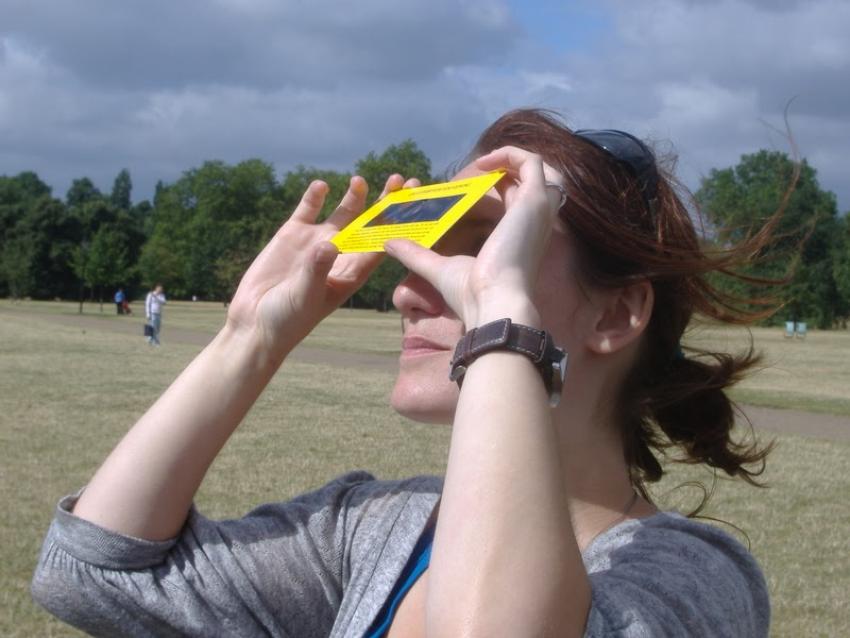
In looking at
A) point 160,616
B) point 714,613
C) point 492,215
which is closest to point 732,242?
point 492,215

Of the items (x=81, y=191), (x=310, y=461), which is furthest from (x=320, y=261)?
(x=81, y=191)

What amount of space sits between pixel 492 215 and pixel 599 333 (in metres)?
0.33

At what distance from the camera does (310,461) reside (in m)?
10.4

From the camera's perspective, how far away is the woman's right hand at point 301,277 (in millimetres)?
2340

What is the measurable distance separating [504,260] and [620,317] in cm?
50

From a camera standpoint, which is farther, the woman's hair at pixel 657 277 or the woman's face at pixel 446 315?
the woman's hair at pixel 657 277

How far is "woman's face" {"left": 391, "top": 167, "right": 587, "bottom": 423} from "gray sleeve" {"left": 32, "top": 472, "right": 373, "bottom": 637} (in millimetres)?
414

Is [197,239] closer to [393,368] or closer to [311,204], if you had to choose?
[393,368]

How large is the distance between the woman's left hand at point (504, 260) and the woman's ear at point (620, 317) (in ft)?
0.90

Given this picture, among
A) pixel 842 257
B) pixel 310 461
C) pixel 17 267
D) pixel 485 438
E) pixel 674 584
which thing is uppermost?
pixel 842 257

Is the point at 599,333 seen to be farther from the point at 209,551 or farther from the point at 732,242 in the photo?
the point at 209,551

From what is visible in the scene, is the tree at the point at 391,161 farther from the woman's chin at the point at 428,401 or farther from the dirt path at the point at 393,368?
the woman's chin at the point at 428,401

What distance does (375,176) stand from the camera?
258ft

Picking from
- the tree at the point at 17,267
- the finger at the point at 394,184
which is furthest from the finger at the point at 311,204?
the tree at the point at 17,267
